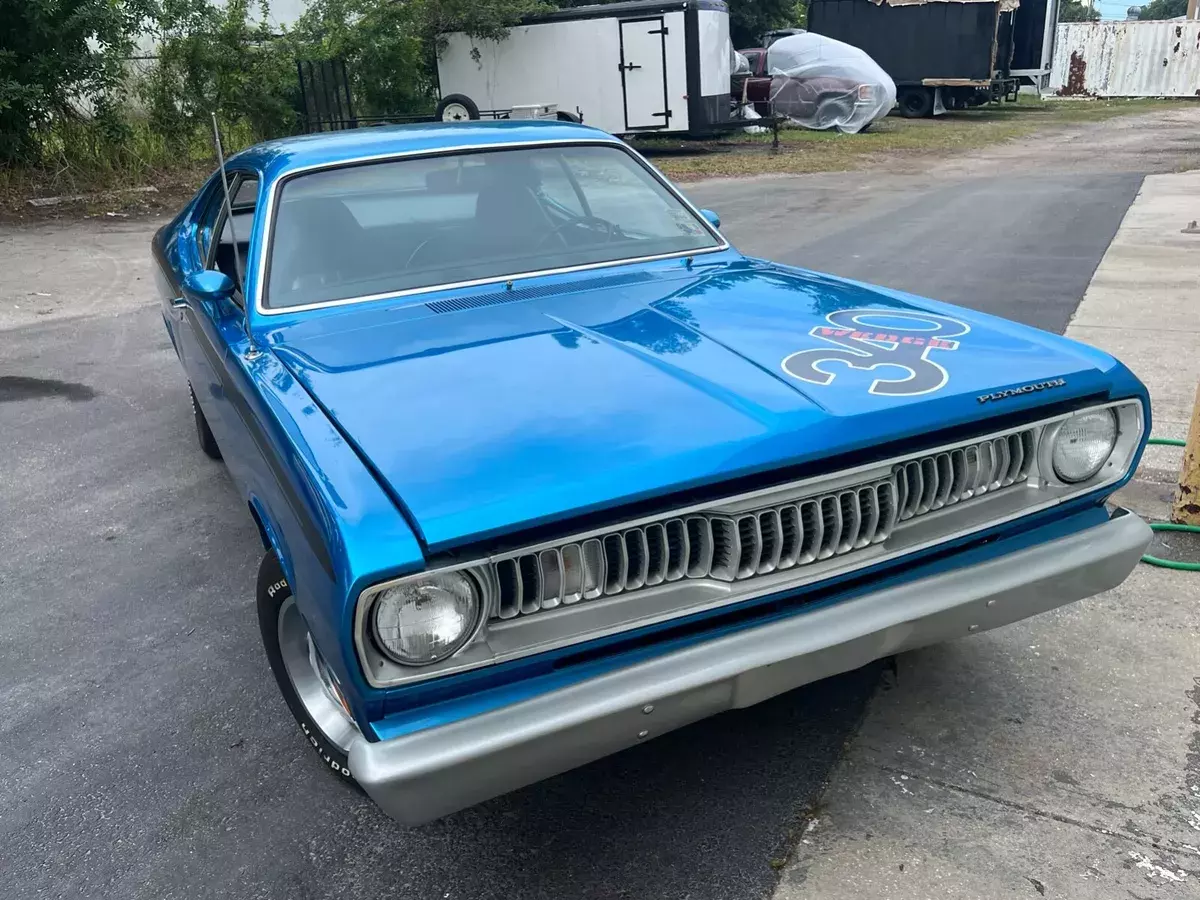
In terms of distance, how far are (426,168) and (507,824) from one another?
223 cm

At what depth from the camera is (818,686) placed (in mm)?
3014

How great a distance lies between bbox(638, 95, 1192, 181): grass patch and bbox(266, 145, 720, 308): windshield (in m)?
12.2

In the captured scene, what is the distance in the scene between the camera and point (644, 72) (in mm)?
17875

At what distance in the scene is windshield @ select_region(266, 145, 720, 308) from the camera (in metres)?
3.29

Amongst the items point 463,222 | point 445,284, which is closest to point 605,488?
point 445,284

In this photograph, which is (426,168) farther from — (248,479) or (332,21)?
(332,21)

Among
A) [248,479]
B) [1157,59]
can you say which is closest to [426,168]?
[248,479]

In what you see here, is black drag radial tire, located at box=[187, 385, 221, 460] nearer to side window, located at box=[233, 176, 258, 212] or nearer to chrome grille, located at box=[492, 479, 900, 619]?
side window, located at box=[233, 176, 258, 212]

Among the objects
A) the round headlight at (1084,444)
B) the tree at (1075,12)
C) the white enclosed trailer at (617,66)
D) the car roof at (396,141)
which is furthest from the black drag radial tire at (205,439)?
the tree at (1075,12)

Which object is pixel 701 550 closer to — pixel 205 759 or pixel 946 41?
pixel 205 759

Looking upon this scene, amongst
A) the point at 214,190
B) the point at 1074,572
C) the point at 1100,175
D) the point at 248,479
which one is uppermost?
the point at 214,190

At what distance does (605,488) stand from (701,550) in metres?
0.30

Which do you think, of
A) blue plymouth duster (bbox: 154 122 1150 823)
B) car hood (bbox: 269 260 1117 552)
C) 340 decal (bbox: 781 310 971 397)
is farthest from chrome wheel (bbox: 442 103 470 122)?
340 decal (bbox: 781 310 971 397)

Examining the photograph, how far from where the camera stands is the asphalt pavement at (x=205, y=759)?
2396 millimetres
